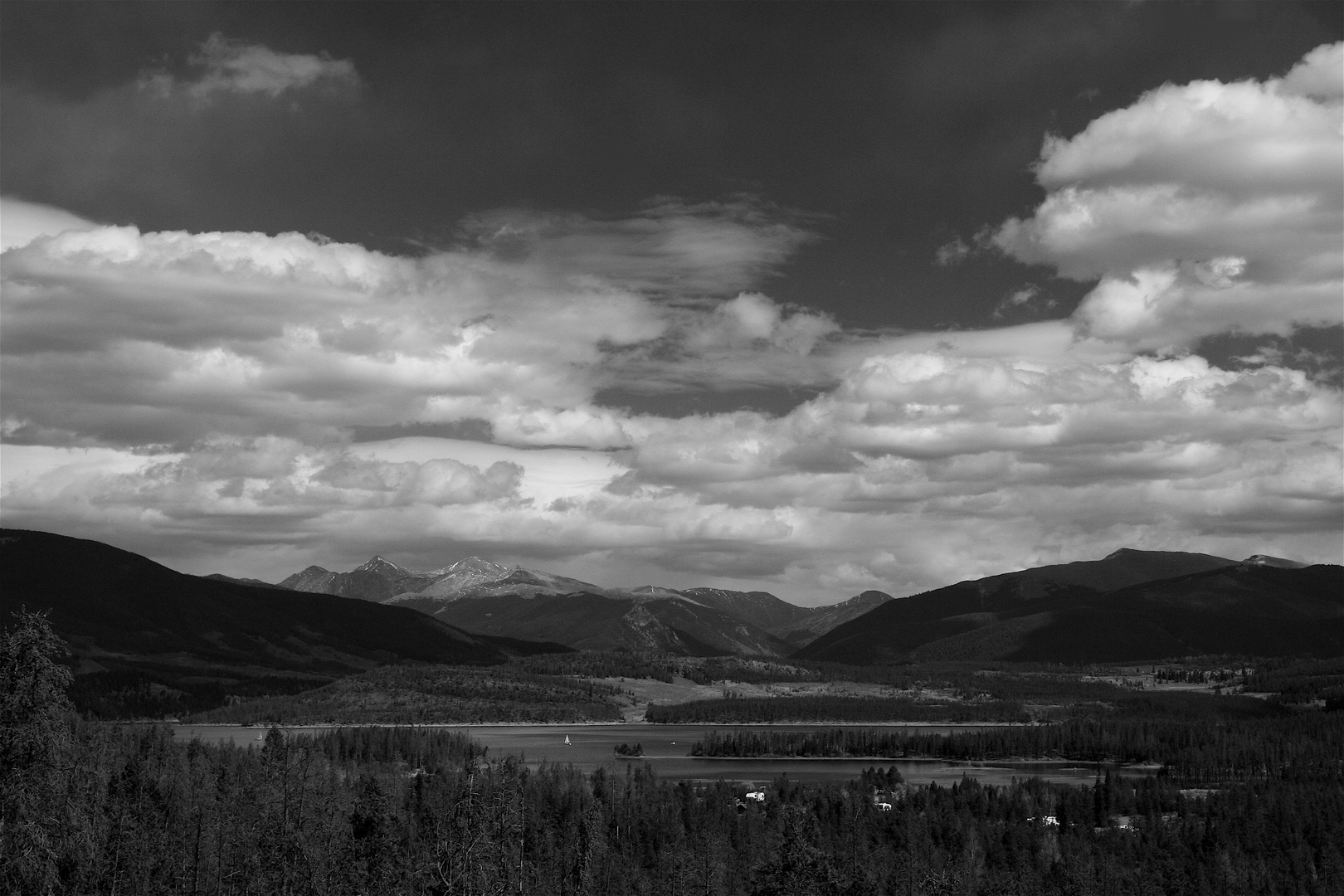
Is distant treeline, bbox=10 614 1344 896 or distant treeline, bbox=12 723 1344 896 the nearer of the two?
distant treeline, bbox=10 614 1344 896

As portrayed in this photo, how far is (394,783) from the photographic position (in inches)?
7264

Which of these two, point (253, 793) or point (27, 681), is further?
point (253, 793)

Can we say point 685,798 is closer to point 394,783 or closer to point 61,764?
point 394,783

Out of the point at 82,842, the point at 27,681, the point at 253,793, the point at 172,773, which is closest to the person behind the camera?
the point at 27,681

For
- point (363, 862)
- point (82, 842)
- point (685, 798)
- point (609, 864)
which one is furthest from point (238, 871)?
point (685, 798)

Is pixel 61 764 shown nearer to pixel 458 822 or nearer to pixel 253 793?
pixel 458 822

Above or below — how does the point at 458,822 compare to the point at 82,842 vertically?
below

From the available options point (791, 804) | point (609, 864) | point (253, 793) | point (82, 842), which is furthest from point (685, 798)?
point (82, 842)

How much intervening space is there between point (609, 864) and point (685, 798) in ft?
194

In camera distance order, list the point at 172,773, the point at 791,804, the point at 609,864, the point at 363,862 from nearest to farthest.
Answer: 1. the point at 363,862
2. the point at 609,864
3. the point at 172,773
4. the point at 791,804

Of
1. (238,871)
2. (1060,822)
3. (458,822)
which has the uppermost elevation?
(458,822)

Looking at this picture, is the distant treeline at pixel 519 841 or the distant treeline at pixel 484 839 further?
the distant treeline at pixel 519 841

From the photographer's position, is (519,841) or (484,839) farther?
(519,841)

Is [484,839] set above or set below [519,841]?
above
